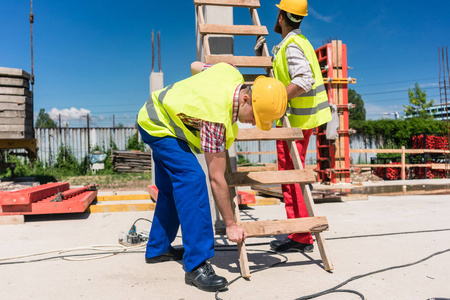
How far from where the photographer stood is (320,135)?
10.1m

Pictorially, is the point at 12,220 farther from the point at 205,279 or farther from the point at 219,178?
the point at 219,178

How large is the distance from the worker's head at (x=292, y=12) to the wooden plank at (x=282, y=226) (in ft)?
6.01

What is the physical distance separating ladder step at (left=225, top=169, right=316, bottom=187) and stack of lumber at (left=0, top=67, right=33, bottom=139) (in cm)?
774

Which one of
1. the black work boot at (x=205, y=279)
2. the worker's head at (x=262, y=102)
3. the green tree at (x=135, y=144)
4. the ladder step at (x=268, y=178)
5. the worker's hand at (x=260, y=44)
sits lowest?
the black work boot at (x=205, y=279)

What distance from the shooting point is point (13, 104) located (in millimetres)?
8555

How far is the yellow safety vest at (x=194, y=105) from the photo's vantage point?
7.41 feet

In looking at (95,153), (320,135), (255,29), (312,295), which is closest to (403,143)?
(320,135)

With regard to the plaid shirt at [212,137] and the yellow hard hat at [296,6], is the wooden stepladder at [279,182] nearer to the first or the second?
the plaid shirt at [212,137]

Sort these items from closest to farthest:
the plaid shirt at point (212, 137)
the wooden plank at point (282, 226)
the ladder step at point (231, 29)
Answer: the plaid shirt at point (212, 137) → the wooden plank at point (282, 226) → the ladder step at point (231, 29)

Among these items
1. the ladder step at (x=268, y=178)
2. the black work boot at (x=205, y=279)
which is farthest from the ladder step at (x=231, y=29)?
the black work boot at (x=205, y=279)

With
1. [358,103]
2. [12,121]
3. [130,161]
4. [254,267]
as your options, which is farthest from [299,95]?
[358,103]

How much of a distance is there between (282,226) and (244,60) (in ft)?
5.63

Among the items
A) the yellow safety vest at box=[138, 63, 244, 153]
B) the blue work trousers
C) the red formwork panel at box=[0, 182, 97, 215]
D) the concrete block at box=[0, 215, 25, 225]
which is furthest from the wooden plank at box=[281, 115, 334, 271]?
the concrete block at box=[0, 215, 25, 225]

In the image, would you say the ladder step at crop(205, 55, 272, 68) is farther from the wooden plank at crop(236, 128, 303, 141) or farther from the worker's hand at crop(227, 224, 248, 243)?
the worker's hand at crop(227, 224, 248, 243)
